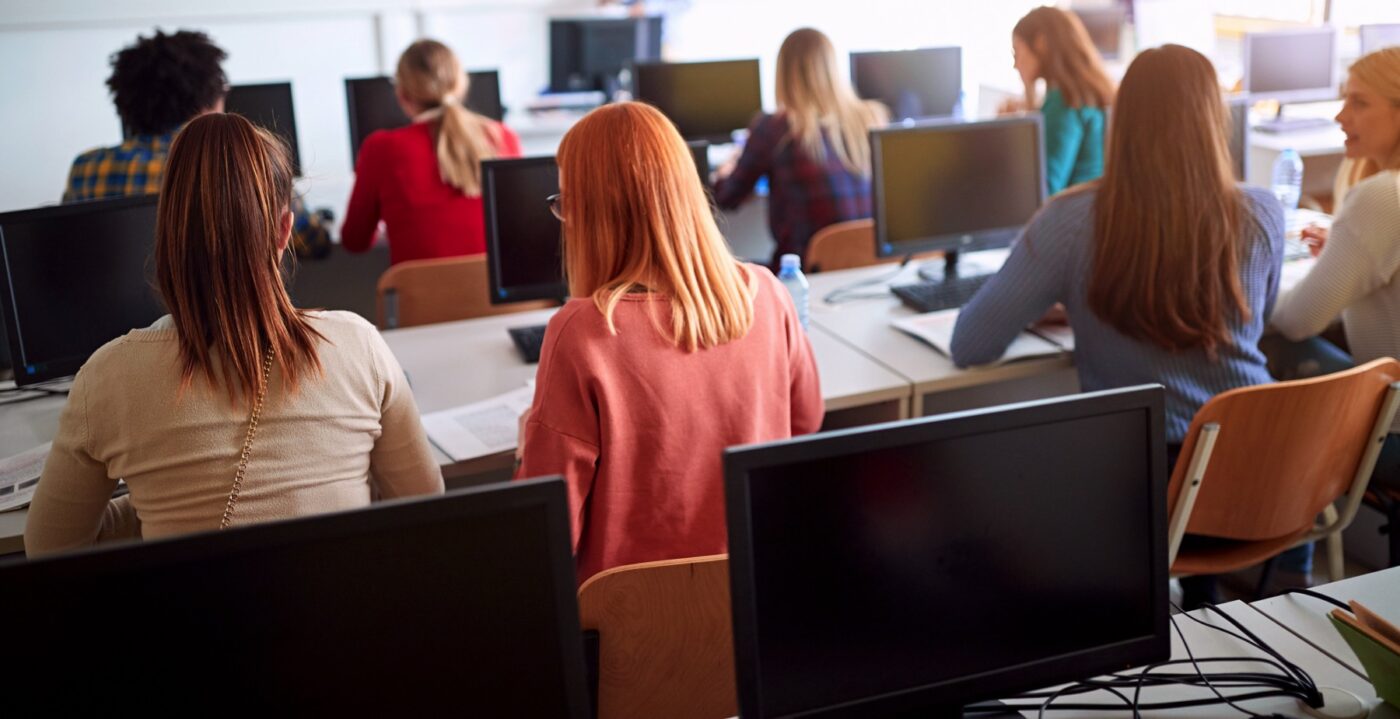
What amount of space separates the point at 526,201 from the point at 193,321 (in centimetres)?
119

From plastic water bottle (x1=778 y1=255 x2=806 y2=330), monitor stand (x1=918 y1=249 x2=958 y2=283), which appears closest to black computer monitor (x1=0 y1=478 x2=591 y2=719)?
plastic water bottle (x1=778 y1=255 x2=806 y2=330)

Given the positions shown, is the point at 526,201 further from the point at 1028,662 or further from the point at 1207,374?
the point at 1028,662

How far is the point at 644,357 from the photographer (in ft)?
→ 5.37

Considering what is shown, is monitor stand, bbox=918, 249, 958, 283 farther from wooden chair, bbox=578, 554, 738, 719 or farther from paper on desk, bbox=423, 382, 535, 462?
wooden chair, bbox=578, 554, 738, 719

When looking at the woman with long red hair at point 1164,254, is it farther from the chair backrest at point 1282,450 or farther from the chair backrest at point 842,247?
the chair backrest at point 842,247

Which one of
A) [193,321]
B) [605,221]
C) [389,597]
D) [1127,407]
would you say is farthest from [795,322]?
[389,597]

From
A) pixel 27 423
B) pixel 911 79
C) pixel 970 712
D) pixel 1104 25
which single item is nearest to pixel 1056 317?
pixel 970 712

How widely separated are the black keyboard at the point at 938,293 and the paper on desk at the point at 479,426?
0.98m

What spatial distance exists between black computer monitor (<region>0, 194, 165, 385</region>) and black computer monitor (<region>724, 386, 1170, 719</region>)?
1.43 m

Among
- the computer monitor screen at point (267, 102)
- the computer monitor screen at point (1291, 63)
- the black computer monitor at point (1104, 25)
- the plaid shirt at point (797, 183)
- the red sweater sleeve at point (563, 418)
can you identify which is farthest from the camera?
the black computer monitor at point (1104, 25)

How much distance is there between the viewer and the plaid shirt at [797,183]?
387 centimetres

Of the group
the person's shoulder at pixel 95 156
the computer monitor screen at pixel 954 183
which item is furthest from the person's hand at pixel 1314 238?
the person's shoulder at pixel 95 156

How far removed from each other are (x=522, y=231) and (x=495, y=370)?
0.32m

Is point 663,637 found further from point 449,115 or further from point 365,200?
point 365,200
